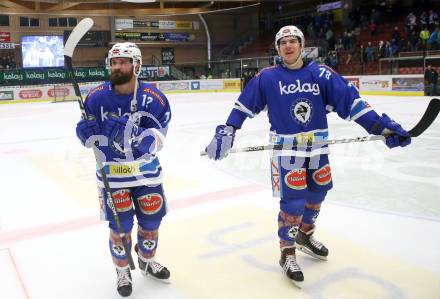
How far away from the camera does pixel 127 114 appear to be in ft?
7.59

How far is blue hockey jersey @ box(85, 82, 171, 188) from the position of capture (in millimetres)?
2322

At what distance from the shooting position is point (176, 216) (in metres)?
3.78

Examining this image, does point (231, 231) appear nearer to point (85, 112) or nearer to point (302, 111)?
point (302, 111)

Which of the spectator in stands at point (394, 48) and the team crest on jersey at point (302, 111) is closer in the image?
the team crest on jersey at point (302, 111)

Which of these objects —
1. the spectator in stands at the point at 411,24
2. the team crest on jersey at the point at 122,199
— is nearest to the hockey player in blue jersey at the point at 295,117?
the team crest on jersey at the point at 122,199

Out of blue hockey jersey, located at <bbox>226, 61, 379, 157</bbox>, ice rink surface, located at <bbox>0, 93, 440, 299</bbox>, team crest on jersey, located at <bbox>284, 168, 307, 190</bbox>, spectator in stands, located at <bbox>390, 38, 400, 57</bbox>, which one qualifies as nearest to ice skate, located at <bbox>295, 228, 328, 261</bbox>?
ice rink surface, located at <bbox>0, 93, 440, 299</bbox>

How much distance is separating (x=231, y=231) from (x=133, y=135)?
4.60 feet

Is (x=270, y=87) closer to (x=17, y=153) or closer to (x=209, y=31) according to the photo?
(x=17, y=153)

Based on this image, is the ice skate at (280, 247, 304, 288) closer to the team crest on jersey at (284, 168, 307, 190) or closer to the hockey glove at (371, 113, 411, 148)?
the team crest on jersey at (284, 168, 307, 190)

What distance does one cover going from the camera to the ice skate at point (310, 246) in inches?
111

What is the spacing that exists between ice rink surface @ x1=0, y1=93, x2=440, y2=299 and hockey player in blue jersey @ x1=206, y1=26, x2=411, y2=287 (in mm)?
358

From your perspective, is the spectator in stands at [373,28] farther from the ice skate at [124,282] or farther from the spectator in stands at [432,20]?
the ice skate at [124,282]

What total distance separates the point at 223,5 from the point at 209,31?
3627 millimetres

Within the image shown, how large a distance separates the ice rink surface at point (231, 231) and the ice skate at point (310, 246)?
53 mm
